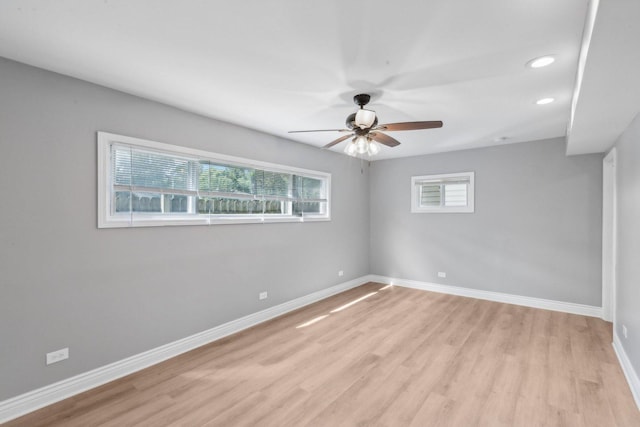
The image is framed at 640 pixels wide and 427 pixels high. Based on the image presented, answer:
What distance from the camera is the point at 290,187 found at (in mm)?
4621

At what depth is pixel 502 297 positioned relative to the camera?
4.85 m

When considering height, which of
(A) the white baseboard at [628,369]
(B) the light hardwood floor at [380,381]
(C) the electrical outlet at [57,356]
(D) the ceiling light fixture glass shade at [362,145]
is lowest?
(B) the light hardwood floor at [380,381]

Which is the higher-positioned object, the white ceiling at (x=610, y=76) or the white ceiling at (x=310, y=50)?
the white ceiling at (x=310, y=50)

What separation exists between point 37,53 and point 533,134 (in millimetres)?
5427

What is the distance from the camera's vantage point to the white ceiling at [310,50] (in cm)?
166

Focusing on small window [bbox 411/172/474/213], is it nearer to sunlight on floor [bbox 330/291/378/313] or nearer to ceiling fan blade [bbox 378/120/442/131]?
sunlight on floor [bbox 330/291/378/313]

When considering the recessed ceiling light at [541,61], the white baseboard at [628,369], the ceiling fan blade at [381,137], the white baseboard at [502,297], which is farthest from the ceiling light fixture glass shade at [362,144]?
the white baseboard at [502,297]

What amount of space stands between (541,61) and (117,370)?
4.25 metres

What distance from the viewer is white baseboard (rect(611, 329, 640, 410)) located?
236cm

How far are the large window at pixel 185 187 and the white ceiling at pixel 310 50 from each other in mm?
555

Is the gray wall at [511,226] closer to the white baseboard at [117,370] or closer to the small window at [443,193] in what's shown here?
the small window at [443,193]

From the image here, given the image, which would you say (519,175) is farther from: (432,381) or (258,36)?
(258,36)

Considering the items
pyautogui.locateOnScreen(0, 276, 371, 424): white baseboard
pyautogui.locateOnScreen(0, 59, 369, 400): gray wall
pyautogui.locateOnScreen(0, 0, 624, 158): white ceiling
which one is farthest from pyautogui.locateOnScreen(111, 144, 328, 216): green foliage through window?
pyautogui.locateOnScreen(0, 276, 371, 424): white baseboard

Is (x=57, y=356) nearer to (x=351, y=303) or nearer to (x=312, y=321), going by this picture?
(x=312, y=321)
